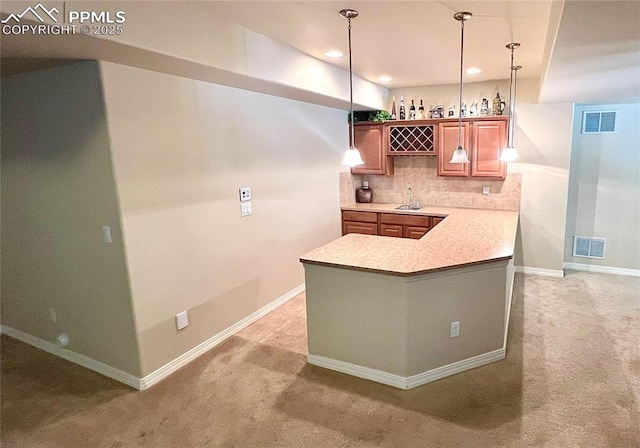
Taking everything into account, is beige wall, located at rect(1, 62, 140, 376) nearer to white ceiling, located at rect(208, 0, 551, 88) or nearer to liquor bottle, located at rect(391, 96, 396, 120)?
white ceiling, located at rect(208, 0, 551, 88)

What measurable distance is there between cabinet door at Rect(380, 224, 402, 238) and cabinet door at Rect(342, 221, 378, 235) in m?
0.10

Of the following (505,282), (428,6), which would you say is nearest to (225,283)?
(505,282)

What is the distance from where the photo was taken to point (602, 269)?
5.13 meters

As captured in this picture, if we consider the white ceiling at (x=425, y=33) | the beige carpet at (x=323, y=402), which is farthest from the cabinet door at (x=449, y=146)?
the beige carpet at (x=323, y=402)

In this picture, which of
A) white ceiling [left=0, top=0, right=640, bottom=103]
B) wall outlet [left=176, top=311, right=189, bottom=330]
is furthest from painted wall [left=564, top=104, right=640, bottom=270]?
wall outlet [left=176, top=311, right=189, bottom=330]

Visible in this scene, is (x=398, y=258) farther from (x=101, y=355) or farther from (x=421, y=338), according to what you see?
(x=101, y=355)

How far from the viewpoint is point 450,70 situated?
13.7 feet

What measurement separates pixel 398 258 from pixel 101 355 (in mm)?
2354

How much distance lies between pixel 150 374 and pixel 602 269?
17.5 feet

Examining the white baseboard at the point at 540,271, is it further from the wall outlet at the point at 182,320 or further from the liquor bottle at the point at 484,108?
the wall outlet at the point at 182,320

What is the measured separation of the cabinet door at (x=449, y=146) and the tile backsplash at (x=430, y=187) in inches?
9.7

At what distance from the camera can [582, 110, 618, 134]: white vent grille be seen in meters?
4.73

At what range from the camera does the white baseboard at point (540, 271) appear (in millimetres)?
4973

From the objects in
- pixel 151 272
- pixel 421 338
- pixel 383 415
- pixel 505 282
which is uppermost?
pixel 151 272
